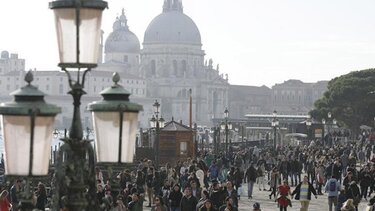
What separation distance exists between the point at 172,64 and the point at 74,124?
510 ft

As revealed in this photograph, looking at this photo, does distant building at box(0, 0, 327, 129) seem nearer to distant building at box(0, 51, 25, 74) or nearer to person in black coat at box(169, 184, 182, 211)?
distant building at box(0, 51, 25, 74)

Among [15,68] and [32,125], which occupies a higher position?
[15,68]

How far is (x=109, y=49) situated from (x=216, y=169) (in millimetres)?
142552

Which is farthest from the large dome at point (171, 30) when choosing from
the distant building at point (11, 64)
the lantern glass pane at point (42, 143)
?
the lantern glass pane at point (42, 143)

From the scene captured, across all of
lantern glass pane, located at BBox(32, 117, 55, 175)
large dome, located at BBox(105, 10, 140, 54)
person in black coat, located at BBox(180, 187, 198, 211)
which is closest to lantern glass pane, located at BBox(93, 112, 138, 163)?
lantern glass pane, located at BBox(32, 117, 55, 175)

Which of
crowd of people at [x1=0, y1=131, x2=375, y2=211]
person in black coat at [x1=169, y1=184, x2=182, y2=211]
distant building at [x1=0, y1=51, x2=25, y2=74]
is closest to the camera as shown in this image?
crowd of people at [x1=0, y1=131, x2=375, y2=211]

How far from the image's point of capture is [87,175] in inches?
227

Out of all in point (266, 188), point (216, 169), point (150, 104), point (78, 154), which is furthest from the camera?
point (150, 104)

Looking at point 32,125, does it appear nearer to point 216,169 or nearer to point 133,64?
point 216,169

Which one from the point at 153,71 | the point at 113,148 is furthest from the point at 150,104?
the point at 113,148

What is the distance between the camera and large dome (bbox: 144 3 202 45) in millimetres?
155875

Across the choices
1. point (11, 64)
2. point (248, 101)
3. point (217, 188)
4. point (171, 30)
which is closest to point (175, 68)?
point (171, 30)

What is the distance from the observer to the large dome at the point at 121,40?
16250 centimetres

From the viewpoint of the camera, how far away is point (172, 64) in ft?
528
